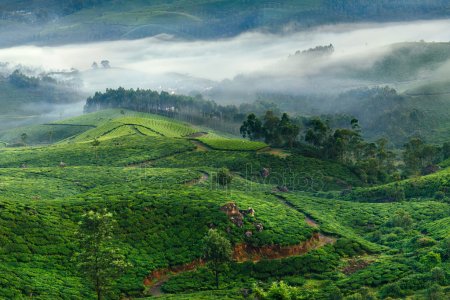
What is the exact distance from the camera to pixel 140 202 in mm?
105812

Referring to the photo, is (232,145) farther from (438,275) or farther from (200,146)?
(438,275)

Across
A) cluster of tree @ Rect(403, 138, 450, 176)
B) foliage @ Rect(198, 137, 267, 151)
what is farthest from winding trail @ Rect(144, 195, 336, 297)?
cluster of tree @ Rect(403, 138, 450, 176)

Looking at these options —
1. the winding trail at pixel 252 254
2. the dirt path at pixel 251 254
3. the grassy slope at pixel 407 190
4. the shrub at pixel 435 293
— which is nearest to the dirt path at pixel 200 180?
the grassy slope at pixel 407 190

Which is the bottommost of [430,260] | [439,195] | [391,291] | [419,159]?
[391,291]

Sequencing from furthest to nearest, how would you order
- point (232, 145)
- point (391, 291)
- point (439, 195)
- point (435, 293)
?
point (232, 145) → point (439, 195) → point (391, 291) → point (435, 293)

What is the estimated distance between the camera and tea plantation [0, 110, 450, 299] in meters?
82.2

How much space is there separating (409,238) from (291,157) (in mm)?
68204

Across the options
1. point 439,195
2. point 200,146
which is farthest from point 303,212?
point 200,146

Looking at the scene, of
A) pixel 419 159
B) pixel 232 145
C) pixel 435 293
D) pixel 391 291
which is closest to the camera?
pixel 435 293

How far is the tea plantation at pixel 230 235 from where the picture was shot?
82.2m

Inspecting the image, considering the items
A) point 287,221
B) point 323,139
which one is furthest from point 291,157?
point 287,221

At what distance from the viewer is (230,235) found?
320 feet

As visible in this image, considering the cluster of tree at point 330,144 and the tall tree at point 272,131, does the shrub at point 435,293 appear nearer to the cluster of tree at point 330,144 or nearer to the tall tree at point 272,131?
the cluster of tree at point 330,144

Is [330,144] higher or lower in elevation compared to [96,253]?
higher
